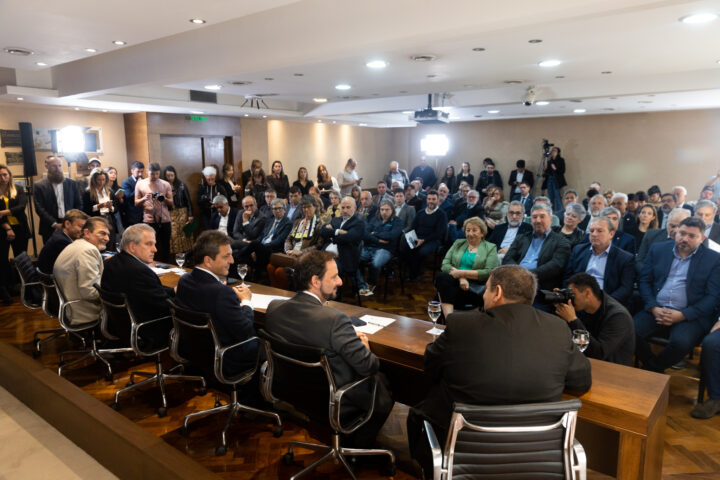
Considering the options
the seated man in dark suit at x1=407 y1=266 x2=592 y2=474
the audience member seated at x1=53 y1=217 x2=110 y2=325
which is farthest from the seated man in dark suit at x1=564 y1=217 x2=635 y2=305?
the audience member seated at x1=53 y1=217 x2=110 y2=325

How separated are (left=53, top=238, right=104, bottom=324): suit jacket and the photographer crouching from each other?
128 inches

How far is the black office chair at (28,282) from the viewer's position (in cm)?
401

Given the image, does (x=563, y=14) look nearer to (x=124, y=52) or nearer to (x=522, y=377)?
(x=522, y=377)

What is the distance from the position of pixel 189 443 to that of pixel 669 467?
9.06 feet

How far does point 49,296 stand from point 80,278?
0.40m

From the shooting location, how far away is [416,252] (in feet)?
21.3

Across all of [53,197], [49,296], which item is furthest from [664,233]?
[53,197]

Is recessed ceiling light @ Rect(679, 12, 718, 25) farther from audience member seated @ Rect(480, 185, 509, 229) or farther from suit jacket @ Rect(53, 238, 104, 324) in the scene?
suit jacket @ Rect(53, 238, 104, 324)

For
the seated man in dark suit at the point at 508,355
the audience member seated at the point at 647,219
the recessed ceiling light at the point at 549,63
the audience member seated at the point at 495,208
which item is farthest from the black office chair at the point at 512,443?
the audience member seated at the point at 495,208

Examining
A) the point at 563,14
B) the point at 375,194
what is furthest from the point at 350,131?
the point at 563,14

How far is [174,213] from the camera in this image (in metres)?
8.34

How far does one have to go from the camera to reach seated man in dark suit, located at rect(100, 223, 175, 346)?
3205 mm

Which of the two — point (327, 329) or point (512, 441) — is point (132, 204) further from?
point (512, 441)

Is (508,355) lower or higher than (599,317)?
higher
